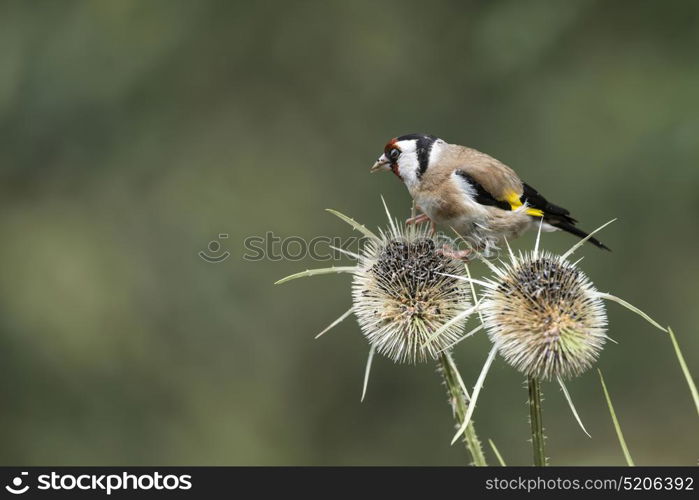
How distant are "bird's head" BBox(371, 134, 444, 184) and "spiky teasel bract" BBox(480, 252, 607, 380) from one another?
1406 mm

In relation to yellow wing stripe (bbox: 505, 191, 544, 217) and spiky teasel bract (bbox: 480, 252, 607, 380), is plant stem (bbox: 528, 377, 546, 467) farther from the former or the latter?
yellow wing stripe (bbox: 505, 191, 544, 217)

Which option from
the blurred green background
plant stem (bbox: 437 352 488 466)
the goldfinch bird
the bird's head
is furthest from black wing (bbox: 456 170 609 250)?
the blurred green background

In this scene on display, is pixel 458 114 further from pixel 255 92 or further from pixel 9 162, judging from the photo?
pixel 9 162

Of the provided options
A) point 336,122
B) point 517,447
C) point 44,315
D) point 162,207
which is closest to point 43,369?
point 44,315

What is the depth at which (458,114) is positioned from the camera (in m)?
9.02

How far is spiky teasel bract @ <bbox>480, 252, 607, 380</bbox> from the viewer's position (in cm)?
361

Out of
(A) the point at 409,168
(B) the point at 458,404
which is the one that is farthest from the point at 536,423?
(A) the point at 409,168

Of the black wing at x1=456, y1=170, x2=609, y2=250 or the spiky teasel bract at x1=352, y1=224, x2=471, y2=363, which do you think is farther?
the black wing at x1=456, y1=170, x2=609, y2=250

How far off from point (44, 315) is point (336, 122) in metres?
3.60

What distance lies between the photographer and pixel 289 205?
915 centimetres

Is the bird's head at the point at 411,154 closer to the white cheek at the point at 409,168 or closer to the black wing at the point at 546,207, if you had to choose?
the white cheek at the point at 409,168

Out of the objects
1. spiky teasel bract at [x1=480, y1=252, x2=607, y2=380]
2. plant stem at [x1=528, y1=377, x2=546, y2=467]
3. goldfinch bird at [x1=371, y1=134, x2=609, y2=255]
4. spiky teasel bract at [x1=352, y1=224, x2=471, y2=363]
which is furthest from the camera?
goldfinch bird at [x1=371, y1=134, x2=609, y2=255]

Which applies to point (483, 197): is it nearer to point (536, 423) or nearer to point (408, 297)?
point (408, 297)

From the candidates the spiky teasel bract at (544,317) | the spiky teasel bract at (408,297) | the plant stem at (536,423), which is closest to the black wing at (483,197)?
the spiky teasel bract at (408,297)
